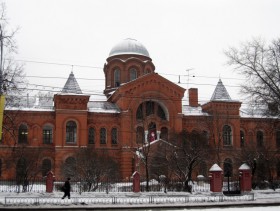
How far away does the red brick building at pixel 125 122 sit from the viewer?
43344 millimetres

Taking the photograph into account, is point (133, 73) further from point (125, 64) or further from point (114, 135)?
point (114, 135)

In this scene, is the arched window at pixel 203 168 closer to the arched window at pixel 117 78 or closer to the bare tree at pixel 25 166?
the bare tree at pixel 25 166

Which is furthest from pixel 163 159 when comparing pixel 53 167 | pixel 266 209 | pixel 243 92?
pixel 266 209

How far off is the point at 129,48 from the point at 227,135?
16.7 metres

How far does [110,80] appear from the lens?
53094 mm

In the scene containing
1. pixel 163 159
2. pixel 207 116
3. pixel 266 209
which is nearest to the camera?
pixel 266 209

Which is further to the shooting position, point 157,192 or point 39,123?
point 39,123

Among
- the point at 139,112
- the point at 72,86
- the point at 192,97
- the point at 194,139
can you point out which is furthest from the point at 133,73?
the point at 194,139

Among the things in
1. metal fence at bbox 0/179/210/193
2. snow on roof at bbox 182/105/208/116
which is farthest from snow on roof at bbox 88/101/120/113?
metal fence at bbox 0/179/210/193

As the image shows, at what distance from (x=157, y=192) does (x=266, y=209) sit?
10.6 meters

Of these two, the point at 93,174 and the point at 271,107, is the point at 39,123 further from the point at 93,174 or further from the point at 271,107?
Answer: the point at 271,107

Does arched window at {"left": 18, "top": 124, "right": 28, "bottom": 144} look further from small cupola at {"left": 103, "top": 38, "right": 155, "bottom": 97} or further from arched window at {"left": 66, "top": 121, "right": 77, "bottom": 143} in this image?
small cupola at {"left": 103, "top": 38, "right": 155, "bottom": 97}

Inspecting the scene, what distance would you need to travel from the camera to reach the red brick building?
43344 millimetres

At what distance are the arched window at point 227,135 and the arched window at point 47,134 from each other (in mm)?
19716
